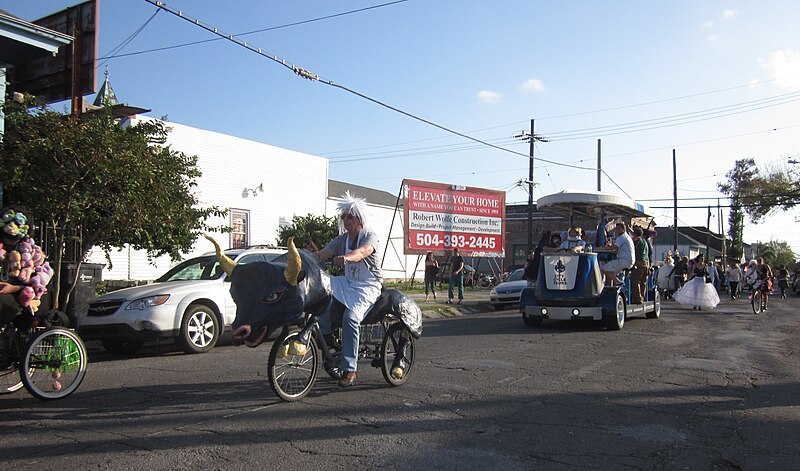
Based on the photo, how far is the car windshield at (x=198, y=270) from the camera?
399 inches

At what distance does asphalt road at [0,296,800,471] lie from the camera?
4.30m

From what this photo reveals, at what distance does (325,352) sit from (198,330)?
3941 millimetres

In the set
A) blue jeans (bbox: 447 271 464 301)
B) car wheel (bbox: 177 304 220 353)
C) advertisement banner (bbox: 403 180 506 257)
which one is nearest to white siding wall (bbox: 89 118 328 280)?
advertisement banner (bbox: 403 180 506 257)

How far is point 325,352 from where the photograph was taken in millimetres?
6070

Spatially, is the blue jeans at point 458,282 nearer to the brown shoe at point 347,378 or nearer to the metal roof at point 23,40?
the metal roof at point 23,40

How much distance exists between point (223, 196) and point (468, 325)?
38.8 feet

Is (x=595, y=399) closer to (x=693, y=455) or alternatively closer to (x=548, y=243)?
(x=693, y=455)

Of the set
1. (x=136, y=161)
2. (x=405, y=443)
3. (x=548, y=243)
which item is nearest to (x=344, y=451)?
(x=405, y=443)

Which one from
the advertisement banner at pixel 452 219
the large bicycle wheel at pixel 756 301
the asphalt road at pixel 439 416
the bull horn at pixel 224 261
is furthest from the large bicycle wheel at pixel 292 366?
the advertisement banner at pixel 452 219

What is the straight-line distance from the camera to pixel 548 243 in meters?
14.0

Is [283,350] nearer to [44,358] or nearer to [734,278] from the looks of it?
[44,358]

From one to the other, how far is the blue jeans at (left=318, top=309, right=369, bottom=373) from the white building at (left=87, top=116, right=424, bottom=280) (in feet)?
45.6

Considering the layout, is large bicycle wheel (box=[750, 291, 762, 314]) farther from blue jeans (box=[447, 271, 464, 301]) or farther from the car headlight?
the car headlight

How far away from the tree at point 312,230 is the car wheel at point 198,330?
13.3 m
